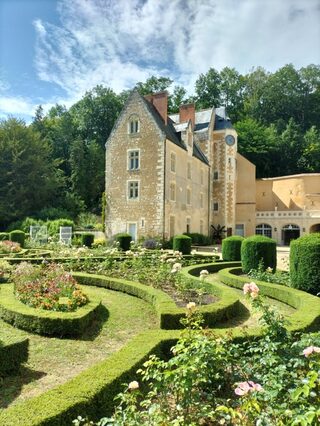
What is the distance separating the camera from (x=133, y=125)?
78.6 feet

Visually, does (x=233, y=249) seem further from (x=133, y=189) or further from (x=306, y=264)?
(x=133, y=189)

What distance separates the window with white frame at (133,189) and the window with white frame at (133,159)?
946 mm

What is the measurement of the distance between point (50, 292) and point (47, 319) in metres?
1.00

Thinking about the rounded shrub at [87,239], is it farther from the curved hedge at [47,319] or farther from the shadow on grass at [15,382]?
the shadow on grass at [15,382]

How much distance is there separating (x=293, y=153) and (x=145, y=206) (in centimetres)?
2560

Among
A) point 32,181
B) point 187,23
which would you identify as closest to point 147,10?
point 187,23

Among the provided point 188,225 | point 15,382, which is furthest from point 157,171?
point 15,382

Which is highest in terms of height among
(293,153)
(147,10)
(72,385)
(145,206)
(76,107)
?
(76,107)

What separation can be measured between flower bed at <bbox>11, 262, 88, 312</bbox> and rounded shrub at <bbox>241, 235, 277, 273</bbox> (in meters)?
5.93

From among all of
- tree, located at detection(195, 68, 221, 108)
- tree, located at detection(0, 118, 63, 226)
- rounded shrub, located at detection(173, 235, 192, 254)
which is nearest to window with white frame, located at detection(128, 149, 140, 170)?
rounded shrub, located at detection(173, 235, 192, 254)

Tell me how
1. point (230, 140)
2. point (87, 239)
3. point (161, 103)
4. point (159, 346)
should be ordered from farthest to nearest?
point (230, 140)
point (161, 103)
point (87, 239)
point (159, 346)

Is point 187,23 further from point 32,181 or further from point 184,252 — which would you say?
point 32,181

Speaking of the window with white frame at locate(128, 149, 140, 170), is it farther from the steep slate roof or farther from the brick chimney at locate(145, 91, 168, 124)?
the brick chimney at locate(145, 91, 168, 124)

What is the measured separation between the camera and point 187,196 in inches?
1032
